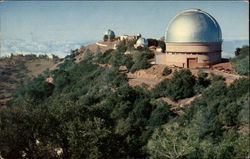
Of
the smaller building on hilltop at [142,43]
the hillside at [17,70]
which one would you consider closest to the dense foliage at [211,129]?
the smaller building on hilltop at [142,43]

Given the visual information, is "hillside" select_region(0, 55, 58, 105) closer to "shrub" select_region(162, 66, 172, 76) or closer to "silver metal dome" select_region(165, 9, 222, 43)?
"shrub" select_region(162, 66, 172, 76)

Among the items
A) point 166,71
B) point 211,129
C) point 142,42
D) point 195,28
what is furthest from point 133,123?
point 142,42

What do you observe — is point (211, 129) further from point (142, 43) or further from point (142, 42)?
point (142, 42)

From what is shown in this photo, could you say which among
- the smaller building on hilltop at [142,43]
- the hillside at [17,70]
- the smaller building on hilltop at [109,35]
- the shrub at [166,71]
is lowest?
the hillside at [17,70]

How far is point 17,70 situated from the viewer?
56.8 m

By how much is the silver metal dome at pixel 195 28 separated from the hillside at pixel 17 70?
63.2 ft

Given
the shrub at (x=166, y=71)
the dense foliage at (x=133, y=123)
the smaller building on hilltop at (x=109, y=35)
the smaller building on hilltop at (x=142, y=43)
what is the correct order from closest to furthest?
the dense foliage at (x=133, y=123) → the shrub at (x=166, y=71) → the smaller building on hilltop at (x=142, y=43) → the smaller building on hilltop at (x=109, y=35)

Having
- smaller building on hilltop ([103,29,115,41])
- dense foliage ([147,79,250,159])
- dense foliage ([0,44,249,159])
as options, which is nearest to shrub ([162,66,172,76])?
dense foliage ([0,44,249,159])

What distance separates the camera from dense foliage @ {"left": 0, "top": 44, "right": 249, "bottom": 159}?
51.0 feet

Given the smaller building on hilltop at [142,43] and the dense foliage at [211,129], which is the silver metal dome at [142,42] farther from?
the dense foliage at [211,129]

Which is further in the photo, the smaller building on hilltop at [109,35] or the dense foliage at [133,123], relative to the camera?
the smaller building on hilltop at [109,35]

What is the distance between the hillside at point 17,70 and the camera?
152 feet

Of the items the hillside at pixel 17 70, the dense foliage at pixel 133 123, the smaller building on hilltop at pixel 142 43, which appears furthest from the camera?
the hillside at pixel 17 70

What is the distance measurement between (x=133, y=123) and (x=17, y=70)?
36.6 meters
